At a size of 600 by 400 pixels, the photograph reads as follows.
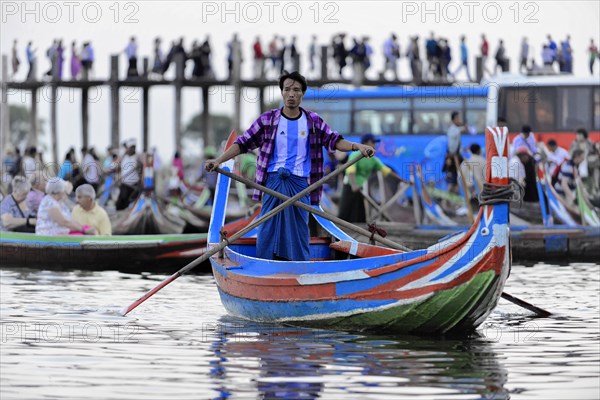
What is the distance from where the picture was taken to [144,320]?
11.1 m

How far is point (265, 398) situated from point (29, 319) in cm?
402

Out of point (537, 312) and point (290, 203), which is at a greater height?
point (290, 203)

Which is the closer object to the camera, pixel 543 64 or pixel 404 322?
pixel 404 322

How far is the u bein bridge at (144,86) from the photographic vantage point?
34.0m

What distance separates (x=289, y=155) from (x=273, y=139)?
6.6 inches

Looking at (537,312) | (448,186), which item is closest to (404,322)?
(537,312)

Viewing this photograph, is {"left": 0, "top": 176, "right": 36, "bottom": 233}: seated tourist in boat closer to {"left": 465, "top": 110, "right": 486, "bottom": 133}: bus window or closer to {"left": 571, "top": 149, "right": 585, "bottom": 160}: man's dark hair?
{"left": 571, "top": 149, "right": 585, "bottom": 160}: man's dark hair

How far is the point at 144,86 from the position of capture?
36.2 meters

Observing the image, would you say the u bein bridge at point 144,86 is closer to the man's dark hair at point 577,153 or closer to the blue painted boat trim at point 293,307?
the man's dark hair at point 577,153

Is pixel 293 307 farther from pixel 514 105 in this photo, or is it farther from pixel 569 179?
pixel 514 105

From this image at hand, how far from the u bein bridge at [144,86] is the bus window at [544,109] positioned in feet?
15.7

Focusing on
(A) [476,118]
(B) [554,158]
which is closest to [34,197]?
(B) [554,158]

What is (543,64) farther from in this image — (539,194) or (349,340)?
(349,340)

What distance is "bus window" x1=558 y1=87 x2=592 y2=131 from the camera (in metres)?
27.2
